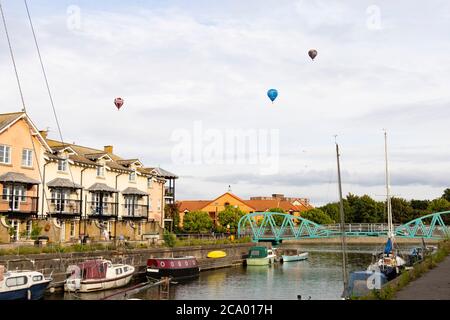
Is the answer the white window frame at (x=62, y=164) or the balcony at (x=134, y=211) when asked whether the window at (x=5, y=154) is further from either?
the balcony at (x=134, y=211)

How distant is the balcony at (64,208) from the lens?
48062 mm

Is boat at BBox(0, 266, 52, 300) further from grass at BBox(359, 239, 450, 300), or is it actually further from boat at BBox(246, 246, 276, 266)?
boat at BBox(246, 246, 276, 266)

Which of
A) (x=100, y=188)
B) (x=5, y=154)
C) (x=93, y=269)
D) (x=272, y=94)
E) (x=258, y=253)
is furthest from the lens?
(x=258, y=253)

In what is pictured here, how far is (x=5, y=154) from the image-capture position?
1730 inches

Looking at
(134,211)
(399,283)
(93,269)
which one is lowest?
(93,269)

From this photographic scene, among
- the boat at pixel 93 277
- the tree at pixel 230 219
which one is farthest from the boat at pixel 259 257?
the tree at pixel 230 219

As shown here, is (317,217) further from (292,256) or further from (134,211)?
(134,211)

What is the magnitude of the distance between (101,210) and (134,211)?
5842 mm

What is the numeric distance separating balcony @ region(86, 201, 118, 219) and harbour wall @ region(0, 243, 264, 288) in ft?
25.5

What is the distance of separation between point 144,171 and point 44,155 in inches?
674

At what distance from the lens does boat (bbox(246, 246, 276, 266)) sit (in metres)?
62.7

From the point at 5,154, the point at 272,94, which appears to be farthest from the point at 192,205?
the point at 272,94
